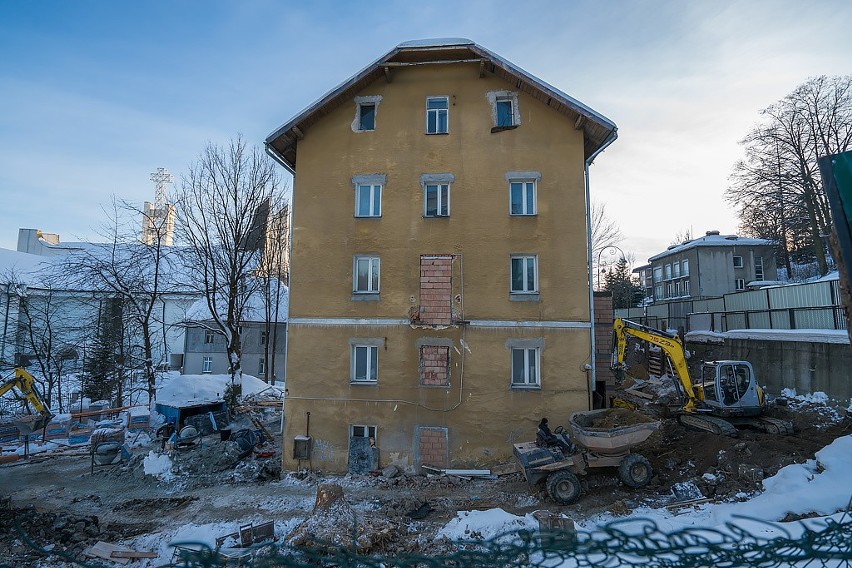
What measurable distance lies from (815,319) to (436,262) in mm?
15972

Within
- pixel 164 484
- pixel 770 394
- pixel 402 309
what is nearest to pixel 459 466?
pixel 402 309

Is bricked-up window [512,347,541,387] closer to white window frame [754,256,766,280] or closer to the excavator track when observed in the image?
the excavator track

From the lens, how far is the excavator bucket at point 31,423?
17.4 metres

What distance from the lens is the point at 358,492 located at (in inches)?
486

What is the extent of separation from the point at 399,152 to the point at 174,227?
1243cm

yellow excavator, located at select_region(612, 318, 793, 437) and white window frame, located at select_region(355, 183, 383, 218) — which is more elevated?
white window frame, located at select_region(355, 183, 383, 218)

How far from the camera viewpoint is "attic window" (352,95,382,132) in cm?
1519

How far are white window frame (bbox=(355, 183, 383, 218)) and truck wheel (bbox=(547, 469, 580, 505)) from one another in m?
9.37

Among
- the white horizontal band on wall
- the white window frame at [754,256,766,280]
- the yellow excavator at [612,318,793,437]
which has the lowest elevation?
the yellow excavator at [612,318,793,437]

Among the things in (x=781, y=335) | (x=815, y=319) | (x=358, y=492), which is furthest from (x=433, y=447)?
(x=815, y=319)

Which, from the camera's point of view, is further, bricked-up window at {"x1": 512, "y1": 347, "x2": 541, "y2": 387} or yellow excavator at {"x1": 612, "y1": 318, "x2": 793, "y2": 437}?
bricked-up window at {"x1": 512, "y1": 347, "x2": 541, "y2": 387}

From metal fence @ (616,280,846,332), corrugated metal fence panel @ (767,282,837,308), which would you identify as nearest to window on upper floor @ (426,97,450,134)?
metal fence @ (616,280,846,332)

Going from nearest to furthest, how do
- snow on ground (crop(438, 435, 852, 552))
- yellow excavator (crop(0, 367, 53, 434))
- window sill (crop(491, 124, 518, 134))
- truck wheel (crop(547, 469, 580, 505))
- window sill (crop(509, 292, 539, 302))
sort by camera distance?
snow on ground (crop(438, 435, 852, 552)), truck wheel (crop(547, 469, 580, 505)), window sill (crop(509, 292, 539, 302)), window sill (crop(491, 124, 518, 134)), yellow excavator (crop(0, 367, 53, 434))

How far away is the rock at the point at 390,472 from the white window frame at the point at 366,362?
8.64 ft
